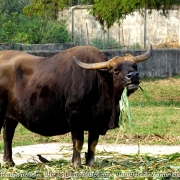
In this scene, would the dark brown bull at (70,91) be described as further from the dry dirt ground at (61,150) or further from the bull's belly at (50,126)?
the dry dirt ground at (61,150)

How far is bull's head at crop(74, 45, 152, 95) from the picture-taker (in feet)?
28.3

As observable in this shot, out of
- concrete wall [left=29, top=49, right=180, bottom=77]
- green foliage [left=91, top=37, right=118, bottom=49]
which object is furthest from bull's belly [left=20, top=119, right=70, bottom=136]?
green foliage [left=91, top=37, right=118, bottom=49]

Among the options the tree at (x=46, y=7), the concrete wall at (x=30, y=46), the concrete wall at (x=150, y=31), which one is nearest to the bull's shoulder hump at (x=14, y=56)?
the tree at (x=46, y=7)

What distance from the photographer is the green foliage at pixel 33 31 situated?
3312 centimetres

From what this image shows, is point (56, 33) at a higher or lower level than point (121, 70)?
lower

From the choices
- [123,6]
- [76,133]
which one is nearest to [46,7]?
[123,6]

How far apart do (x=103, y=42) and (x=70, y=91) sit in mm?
22971

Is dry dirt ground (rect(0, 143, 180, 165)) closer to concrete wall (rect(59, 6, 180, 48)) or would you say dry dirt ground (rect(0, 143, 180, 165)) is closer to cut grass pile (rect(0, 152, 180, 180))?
cut grass pile (rect(0, 152, 180, 180))

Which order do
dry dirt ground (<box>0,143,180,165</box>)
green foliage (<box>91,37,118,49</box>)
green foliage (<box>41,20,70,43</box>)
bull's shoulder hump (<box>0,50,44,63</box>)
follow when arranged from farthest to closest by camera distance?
green foliage (<box>41,20,70,43</box>), green foliage (<box>91,37,118,49</box>), dry dirt ground (<box>0,143,180,165</box>), bull's shoulder hump (<box>0,50,44,63</box>)

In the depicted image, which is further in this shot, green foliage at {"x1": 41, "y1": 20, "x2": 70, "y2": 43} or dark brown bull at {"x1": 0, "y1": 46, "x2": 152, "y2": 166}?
green foliage at {"x1": 41, "y1": 20, "x2": 70, "y2": 43}

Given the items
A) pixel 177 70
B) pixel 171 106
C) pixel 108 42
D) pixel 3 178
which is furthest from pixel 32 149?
pixel 108 42

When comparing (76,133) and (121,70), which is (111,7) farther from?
(121,70)

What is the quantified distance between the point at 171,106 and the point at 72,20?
1621 centimetres

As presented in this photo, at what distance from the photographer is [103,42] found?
32.0 meters
